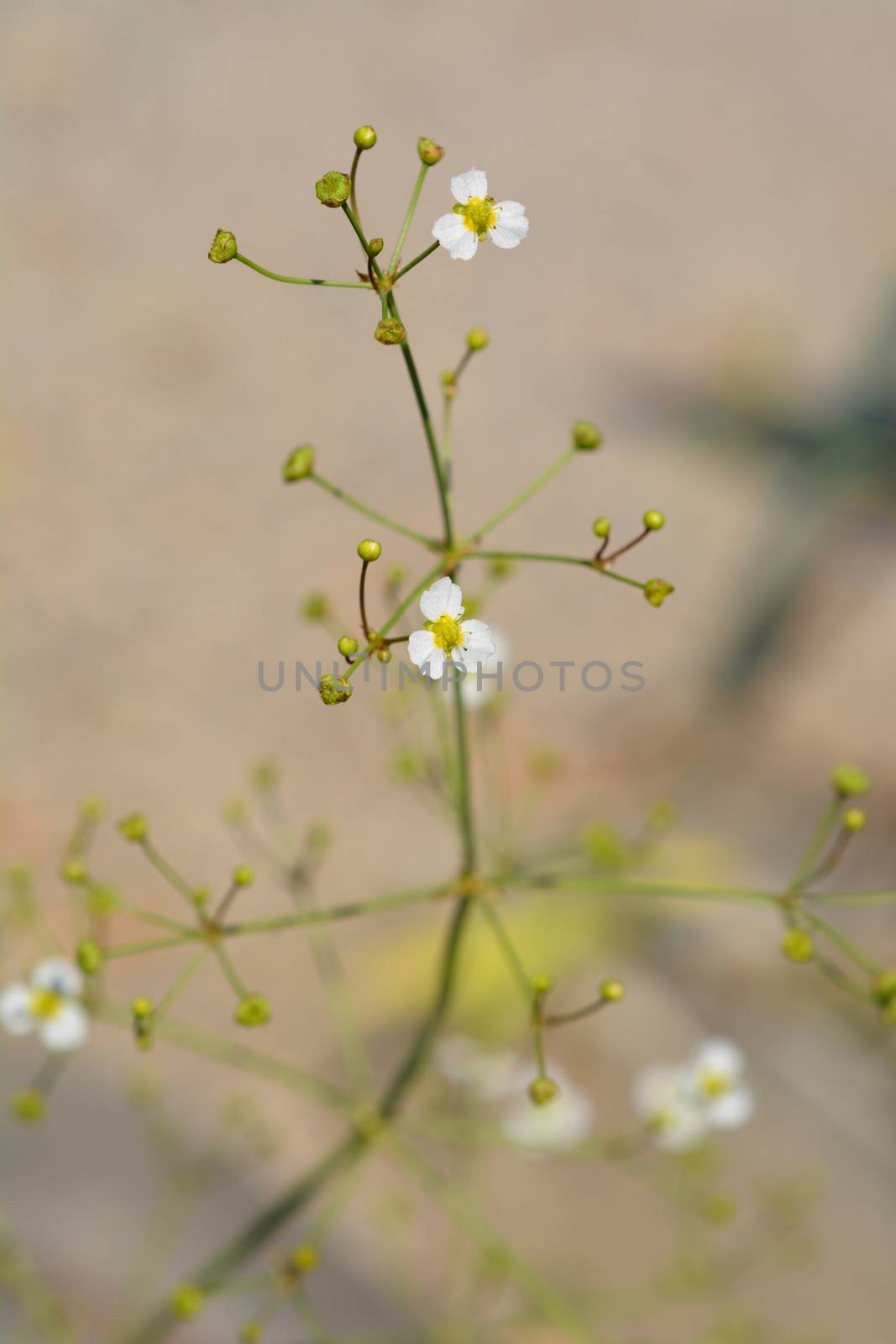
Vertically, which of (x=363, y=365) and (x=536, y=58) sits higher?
(x=536, y=58)

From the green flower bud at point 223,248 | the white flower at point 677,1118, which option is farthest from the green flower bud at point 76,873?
the white flower at point 677,1118

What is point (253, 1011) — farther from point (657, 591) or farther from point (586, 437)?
point (586, 437)

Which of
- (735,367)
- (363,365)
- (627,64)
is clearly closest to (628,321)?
(735,367)

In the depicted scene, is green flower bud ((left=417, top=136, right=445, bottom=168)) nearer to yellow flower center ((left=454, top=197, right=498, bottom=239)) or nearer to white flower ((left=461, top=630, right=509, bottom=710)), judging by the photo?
yellow flower center ((left=454, top=197, right=498, bottom=239))

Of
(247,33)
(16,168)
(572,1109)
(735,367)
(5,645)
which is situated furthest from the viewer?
(247,33)

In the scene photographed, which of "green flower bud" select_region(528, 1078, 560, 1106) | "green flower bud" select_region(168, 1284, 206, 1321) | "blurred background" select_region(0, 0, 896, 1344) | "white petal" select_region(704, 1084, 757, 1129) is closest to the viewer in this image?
"green flower bud" select_region(528, 1078, 560, 1106)

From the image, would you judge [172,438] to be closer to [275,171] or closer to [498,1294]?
[275,171]

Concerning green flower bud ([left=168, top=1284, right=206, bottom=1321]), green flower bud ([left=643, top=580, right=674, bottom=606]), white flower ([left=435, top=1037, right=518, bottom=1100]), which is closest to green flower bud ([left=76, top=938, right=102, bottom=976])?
green flower bud ([left=168, top=1284, right=206, bottom=1321])
